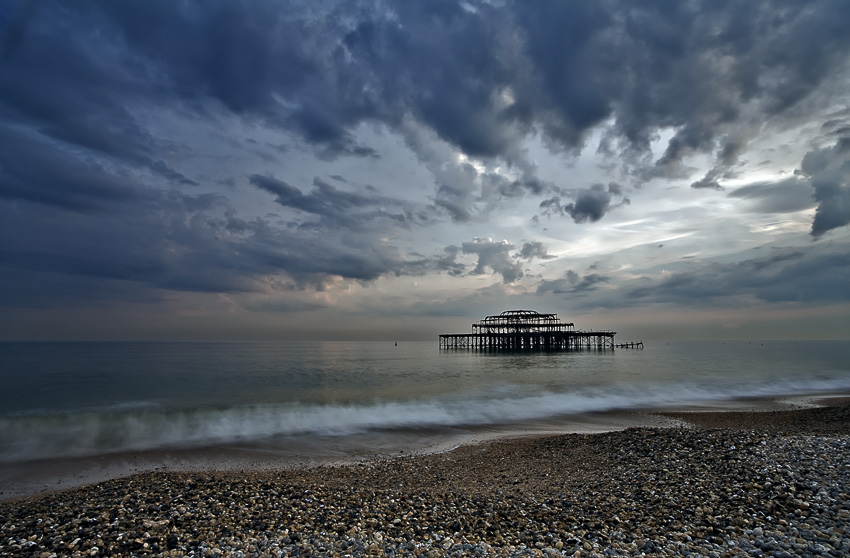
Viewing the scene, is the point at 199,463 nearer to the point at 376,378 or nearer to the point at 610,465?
the point at 610,465

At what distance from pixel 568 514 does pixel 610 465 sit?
3.66 meters

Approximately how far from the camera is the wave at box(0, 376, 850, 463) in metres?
15.2

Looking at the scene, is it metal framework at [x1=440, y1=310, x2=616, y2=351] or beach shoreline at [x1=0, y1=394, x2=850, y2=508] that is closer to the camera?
beach shoreline at [x1=0, y1=394, x2=850, y2=508]

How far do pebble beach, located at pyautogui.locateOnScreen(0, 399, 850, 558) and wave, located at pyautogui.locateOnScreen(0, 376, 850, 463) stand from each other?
6702 millimetres

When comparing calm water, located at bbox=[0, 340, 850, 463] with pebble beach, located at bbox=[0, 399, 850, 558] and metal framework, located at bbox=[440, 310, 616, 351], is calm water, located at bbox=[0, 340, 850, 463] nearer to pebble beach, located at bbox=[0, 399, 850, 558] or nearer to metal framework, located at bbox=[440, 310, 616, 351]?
pebble beach, located at bbox=[0, 399, 850, 558]

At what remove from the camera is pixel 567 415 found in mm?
20062

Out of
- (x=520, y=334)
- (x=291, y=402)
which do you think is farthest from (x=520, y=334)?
(x=291, y=402)

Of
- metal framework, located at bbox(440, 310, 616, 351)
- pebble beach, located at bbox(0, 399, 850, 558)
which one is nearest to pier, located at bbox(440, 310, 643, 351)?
metal framework, located at bbox(440, 310, 616, 351)

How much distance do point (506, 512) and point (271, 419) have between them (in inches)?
625

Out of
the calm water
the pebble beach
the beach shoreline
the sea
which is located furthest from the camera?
the calm water

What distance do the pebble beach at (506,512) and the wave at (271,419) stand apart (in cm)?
670

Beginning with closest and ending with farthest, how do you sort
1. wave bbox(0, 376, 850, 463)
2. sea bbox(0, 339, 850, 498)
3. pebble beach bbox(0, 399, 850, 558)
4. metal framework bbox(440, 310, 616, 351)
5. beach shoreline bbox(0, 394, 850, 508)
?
1. pebble beach bbox(0, 399, 850, 558)
2. beach shoreline bbox(0, 394, 850, 508)
3. sea bbox(0, 339, 850, 498)
4. wave bbox(0, 376, 850, 463)
5. metal framework bbox(440, 310, 616, 351)

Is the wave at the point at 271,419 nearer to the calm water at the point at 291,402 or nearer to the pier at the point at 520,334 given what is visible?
the calm water at the point at 291,402

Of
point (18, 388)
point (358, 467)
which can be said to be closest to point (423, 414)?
point (358, 467)
